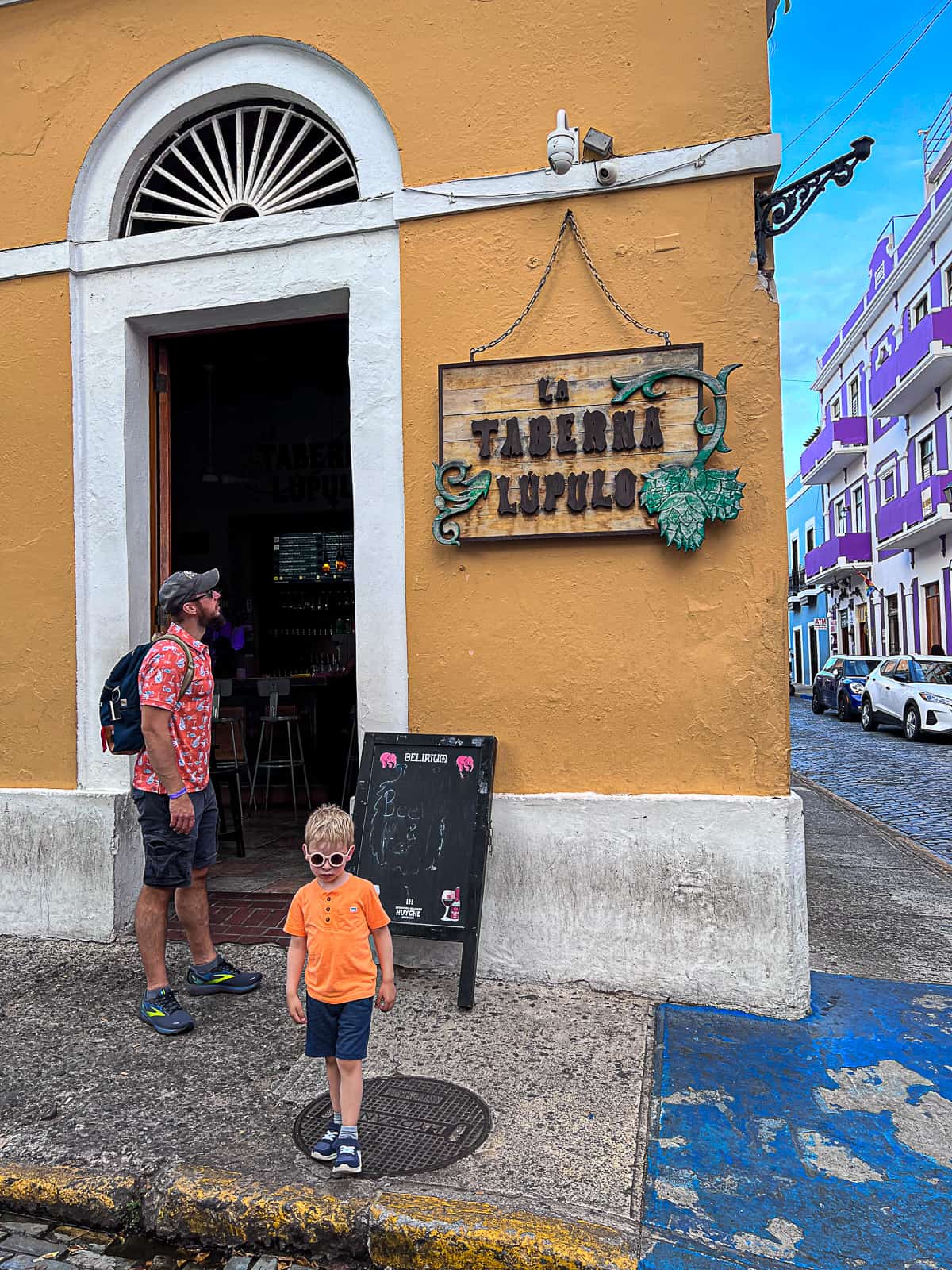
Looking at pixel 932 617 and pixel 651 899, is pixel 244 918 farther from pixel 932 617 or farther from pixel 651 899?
pixel 932 617

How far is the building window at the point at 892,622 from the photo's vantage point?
99.4 ft

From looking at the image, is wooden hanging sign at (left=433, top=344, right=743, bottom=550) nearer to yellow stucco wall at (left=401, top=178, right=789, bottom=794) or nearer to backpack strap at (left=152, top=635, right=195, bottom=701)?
yellow stucco wall at (left=401, top=178, right=789, bottom=794)

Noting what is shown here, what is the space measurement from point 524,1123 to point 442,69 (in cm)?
486

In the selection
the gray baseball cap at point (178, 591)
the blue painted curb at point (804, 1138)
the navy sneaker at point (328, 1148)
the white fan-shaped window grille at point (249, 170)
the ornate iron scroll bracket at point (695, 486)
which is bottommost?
the blue painted curb at point (804, 1138)

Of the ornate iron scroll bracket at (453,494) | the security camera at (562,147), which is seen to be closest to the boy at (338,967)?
the ornate iron scroll bracket at (453,494)

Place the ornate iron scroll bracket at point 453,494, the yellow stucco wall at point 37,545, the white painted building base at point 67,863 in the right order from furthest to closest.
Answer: the yellow stucco wall at point 37,545, the white painted building base at point 67,863, the ornate iron scroll bracket at point 453,494

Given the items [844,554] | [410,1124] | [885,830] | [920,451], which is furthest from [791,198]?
[844,554]

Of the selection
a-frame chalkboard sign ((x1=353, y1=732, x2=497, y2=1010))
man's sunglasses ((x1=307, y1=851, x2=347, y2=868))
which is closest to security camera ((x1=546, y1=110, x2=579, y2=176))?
a-frame chalkboard sign ((x1=353, y1=732, x2=497, y2=1010))

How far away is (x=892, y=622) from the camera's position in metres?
30.9

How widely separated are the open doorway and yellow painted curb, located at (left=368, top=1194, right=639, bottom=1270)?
6775 millimetres

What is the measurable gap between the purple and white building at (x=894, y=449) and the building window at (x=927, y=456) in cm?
6

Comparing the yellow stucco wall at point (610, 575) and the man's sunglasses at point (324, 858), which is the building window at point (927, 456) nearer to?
the yellow stucco wall at point (610, 575)

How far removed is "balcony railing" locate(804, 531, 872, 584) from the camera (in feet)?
109

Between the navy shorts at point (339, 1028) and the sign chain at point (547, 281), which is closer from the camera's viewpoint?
the navy shorts at point (339, 1028)
